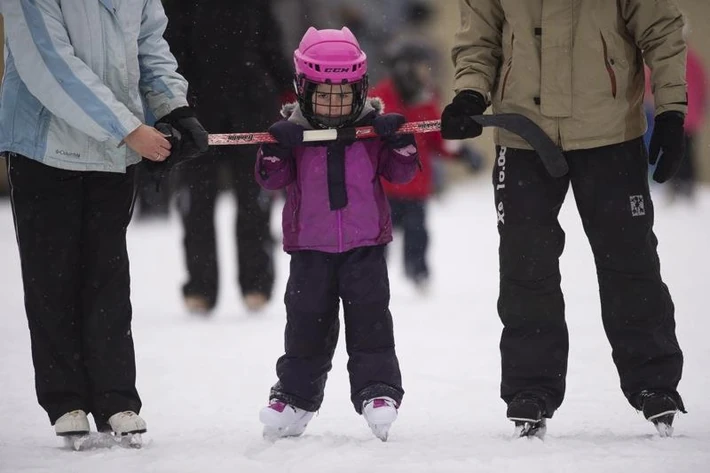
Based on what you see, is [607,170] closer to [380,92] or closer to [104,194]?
[104,194]

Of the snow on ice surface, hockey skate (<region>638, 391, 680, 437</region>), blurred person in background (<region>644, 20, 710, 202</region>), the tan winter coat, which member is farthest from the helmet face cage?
blurred person in background (<region>644, 20, 710, 202</region>)

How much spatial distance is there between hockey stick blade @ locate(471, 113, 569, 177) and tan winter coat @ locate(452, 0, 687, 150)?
78 millimetres

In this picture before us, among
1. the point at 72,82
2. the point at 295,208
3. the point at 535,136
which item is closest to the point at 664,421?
the point at 535,136

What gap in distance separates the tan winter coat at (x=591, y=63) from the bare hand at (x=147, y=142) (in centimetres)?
114

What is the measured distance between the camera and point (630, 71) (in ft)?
11.4

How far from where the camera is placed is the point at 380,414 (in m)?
3.44

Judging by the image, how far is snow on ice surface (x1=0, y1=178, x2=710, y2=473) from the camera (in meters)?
3.14

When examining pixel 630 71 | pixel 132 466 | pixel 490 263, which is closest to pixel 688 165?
pixel 490 263

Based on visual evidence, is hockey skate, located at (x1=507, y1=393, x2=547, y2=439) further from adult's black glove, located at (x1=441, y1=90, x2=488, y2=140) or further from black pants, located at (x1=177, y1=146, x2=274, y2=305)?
black pants, located at (x1=177, y1=146, x2=274, y2=305)

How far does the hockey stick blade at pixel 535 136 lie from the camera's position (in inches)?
133

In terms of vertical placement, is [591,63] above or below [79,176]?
above

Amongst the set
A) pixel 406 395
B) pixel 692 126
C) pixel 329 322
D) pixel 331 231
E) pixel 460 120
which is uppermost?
pixel 692 126

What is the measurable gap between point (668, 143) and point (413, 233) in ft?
14.0

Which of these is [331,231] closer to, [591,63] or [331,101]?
[331,101]
